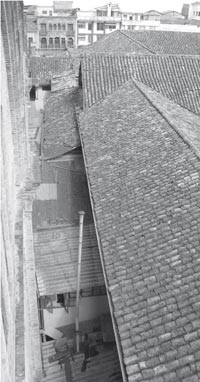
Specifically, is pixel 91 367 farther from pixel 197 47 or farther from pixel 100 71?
pixel 197 47

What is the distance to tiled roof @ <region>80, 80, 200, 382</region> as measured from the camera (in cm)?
589

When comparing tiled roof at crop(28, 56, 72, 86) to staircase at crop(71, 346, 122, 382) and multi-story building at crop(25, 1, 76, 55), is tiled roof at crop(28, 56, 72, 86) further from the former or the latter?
staircase at crop(71, 346, 122, 382)

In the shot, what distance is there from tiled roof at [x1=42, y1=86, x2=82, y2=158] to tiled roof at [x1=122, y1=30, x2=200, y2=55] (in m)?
11.8

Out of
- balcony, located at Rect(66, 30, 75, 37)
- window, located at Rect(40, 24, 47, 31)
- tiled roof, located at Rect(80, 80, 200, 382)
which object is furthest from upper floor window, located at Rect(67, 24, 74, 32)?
tiled roof, located at Rect(80, 80, 200, 382)

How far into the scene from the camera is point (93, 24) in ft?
175

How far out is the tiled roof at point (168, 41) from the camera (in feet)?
100

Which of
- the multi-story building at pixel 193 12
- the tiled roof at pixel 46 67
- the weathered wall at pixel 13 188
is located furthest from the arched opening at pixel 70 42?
the weathered wall at pixel 13 188

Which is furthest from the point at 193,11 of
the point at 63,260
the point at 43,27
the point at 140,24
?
the point at 63,260

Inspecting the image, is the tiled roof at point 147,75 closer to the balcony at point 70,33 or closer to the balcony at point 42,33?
the balcony at point 42,33

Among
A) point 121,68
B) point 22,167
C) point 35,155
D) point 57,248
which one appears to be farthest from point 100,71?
point 57,248

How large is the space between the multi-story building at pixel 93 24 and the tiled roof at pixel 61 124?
115ft

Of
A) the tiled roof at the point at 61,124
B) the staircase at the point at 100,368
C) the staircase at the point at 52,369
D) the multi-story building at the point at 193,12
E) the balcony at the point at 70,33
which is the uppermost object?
the multi-story building at the point at 193,12

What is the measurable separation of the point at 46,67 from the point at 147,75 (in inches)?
588

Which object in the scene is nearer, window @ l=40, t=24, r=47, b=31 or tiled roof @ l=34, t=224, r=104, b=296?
tiled roof @ l=34, t=224, r=104, b=296
